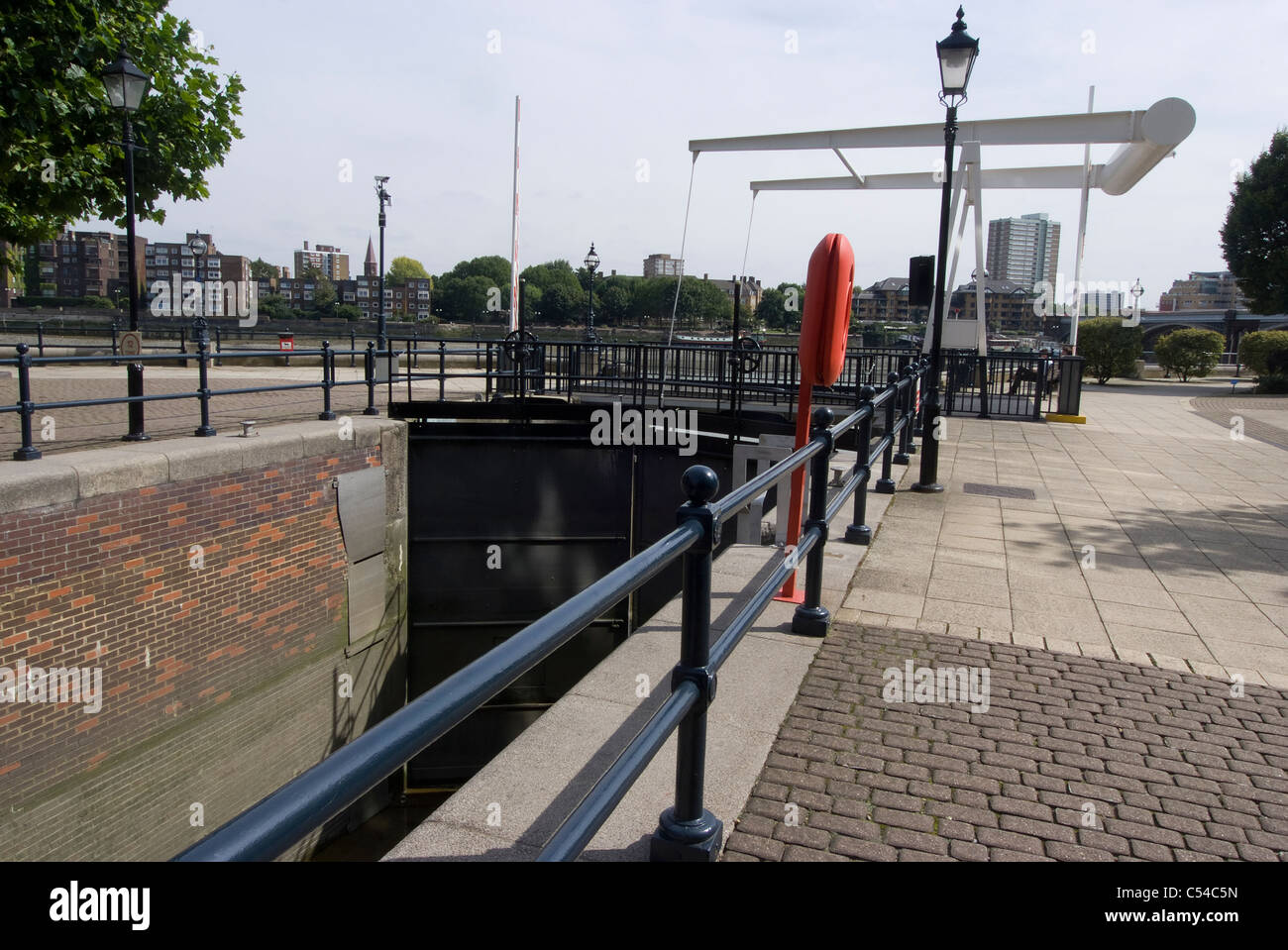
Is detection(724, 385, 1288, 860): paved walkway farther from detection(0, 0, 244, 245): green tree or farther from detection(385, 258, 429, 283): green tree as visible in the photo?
detection(385, 258, 429, 283): green tree

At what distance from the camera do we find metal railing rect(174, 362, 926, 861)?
3.47 ft

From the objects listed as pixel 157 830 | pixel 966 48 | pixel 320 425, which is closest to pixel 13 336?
pixel 320 425

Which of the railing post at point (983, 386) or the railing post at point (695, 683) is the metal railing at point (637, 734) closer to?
the railing post at point (695, 683)

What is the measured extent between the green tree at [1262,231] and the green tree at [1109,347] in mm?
11872

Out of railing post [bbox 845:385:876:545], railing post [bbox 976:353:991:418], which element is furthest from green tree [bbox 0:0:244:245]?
railing post [bbox 976:353:991:418]

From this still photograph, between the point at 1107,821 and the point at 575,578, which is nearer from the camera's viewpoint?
Result: the point at 1107,821

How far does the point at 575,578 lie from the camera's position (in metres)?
12.9

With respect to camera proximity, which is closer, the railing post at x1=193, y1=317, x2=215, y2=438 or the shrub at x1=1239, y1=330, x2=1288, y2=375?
the railing post at x1=193, y1=317, x2=215, y2=438

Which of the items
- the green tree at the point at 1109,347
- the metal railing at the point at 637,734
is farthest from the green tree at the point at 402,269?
the metal railing at the point at 637,734

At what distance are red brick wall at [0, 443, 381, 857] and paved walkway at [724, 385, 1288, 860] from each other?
599 cm

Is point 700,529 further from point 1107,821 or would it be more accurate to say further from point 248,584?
point 248,584

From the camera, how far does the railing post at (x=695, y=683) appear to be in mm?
2363
